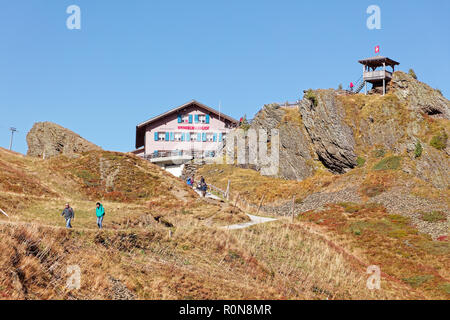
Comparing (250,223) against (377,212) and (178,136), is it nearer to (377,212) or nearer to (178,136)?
(377,212)

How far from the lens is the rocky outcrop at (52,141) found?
6988 centimetres

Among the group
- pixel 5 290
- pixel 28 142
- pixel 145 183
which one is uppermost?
pixel 28 142

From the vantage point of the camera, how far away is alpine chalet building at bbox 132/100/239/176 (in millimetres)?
83250

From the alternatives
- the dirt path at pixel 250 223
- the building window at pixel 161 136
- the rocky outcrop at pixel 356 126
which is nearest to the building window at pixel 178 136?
the building window at pixel 161 136

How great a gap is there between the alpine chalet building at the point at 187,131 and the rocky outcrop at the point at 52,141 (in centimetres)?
1381

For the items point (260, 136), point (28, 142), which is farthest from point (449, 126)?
point (28, 142)

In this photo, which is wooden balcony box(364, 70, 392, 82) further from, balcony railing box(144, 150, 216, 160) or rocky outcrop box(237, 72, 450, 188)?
balcony railing box(144, 150, 216, 160)

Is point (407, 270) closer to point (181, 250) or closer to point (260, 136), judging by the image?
point (181, 250)

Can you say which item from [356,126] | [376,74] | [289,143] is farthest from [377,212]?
[376,74]

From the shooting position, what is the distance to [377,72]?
82.4 metres

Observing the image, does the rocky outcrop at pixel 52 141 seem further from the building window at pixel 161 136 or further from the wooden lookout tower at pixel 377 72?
the wooden lookout tower at pixel 377 72

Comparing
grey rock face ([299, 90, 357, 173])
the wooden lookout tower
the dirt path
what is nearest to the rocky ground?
the dirt path

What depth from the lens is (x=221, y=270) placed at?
26.4 metres
